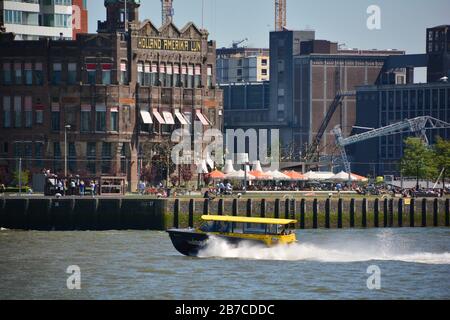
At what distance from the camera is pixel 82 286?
288ft

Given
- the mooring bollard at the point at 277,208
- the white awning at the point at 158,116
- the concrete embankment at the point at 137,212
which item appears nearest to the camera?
the concrete embankment at the point at 137,212

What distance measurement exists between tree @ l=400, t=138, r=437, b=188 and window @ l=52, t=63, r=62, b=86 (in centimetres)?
4158

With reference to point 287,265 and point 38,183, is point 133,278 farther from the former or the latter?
point 38,183

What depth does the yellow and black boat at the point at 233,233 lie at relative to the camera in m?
103

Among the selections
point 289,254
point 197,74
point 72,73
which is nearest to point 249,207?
point 289,254

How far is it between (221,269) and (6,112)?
7650 centimetres

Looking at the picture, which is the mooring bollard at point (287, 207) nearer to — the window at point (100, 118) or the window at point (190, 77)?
the window at point (100, 118)

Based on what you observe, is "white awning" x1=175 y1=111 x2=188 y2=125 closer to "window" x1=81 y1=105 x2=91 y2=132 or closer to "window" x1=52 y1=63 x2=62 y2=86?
"window" x1=81 y1=105 x2=91 y2=132

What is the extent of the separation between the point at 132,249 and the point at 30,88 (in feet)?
202

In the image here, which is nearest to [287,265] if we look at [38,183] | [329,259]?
[329,259]

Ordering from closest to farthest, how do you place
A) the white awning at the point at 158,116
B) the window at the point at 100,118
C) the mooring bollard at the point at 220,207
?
the mooring bollard at the point at 220,207 → the window at the point at 100,118 → the white awning at the point at 158,116

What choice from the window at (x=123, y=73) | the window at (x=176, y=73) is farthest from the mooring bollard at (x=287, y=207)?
the window at (x=176, y=73)

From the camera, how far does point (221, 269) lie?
9656cm

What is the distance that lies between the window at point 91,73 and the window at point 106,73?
41.9 inches
